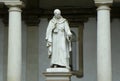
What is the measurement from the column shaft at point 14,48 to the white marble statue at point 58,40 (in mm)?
2693

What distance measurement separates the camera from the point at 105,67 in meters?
17.4

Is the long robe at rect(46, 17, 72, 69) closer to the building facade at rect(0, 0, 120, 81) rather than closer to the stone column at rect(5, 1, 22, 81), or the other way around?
the stone column at rect(5, 1, 22, 81)

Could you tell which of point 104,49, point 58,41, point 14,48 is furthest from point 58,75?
point 14,48

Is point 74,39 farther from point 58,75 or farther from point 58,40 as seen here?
point 58,75

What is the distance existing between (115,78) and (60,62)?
6.39 meters

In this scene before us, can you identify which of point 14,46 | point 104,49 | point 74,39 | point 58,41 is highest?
point 74,39

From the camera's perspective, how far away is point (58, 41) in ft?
50.8

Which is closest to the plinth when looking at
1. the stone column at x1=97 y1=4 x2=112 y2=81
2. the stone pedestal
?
the stone pedestal

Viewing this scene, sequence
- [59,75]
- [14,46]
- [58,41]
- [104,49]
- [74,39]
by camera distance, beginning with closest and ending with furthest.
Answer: [59,75] < [58,41] < [104,49] < [14,46] < [74,39]

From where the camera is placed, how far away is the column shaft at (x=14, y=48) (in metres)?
17.8

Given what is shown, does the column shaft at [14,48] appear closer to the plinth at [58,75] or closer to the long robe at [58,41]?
the long robe at [58,41]

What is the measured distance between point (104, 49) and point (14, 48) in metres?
3.33

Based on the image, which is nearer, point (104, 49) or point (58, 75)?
point (58, 75)

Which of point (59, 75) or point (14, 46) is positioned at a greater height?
point (14, 46)
